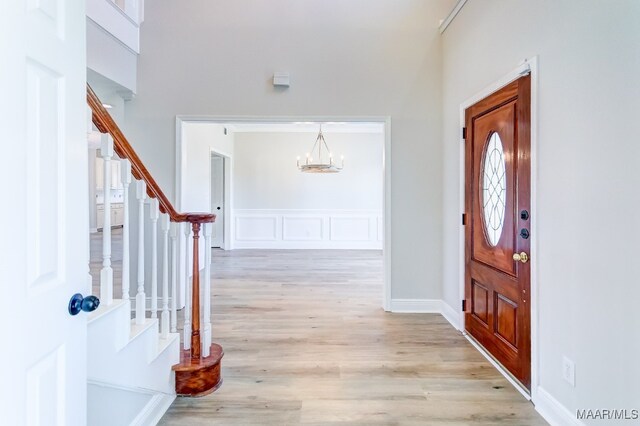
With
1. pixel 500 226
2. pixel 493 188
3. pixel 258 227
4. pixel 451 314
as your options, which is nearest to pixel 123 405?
pixel 500 226

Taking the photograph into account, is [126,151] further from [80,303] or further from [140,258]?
[80,303]

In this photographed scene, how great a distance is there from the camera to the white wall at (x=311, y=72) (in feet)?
12.5

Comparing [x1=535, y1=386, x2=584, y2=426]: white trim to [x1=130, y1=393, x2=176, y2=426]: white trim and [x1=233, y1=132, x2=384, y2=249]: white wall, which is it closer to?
[x1=130, y1=393, x2=176, y2=426]: white trim

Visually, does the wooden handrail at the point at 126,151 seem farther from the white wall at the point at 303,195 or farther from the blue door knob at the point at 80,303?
the white wall at the point at 303,195

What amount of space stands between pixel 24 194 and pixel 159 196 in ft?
3.92

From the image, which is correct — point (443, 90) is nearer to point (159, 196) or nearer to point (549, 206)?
point (549, 206)

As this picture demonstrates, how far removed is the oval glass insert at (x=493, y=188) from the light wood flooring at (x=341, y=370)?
102cm

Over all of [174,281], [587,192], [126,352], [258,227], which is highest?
[587,192]

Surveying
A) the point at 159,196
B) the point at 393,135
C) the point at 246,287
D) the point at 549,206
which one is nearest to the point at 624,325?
the point at 549,206

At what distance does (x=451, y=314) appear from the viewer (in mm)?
3551

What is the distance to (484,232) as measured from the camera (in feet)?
9.41

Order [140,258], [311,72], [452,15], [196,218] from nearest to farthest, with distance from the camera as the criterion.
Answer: [140,258] → [196,218] → [452,15] → [311,72]

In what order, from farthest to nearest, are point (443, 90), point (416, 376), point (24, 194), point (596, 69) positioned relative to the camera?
point (443, 90)
point (416, 376)
point (596, 69)
point (24, 194)

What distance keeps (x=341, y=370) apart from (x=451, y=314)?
151 cm
